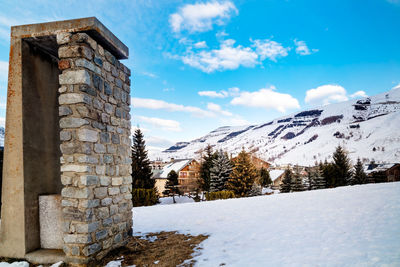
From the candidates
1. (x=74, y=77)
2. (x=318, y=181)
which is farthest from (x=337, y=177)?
(x=74, y=77)

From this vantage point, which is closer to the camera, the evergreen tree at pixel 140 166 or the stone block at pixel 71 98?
the stone block at pixel 71 98

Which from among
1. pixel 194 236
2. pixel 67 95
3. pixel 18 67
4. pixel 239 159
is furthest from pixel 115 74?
pixel 239 159

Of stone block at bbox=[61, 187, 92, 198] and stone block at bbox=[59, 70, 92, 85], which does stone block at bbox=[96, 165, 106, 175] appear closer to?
stone block at bbox=[61, 187, 92, 198]

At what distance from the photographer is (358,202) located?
23.8 feet

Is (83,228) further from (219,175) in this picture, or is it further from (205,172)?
(205,172)

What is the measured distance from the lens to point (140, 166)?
91.5 ft

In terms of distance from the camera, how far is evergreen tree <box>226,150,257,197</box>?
25109mm

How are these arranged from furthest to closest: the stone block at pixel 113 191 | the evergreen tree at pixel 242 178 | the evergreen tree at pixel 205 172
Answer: the evergreen tree at pixel 205 172 < the evergreen tree at pixel 242 178 < the stone block at pixel 113 191

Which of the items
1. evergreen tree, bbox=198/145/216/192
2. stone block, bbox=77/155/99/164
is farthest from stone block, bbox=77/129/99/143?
evergreen tree, bbox=198/145/216/192

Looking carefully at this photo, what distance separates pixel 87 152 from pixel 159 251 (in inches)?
95.1

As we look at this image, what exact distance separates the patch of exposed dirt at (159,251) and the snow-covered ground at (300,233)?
0.30m

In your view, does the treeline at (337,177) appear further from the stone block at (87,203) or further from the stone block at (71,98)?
the stone block at (71,98)

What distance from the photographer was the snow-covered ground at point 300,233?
353cm

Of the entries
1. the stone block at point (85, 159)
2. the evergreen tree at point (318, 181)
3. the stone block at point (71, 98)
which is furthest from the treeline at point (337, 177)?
the stone block at point (71, 98)
